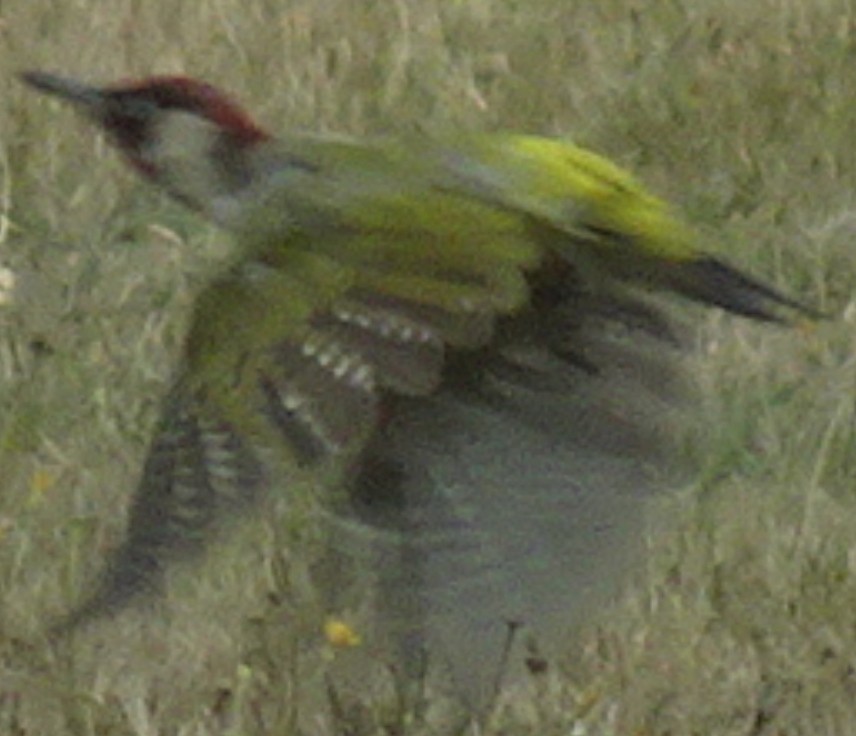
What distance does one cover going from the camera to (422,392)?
12.0 feet

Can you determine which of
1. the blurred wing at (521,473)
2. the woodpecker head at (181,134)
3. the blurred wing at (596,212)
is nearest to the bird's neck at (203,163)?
the woodpecker head at (181,134)

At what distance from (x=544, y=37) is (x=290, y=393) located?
272 centimetres

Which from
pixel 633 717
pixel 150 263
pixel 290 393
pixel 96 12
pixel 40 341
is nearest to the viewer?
pixel 290 393

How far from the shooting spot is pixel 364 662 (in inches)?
172

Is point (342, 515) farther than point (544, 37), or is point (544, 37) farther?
point (544, 37)

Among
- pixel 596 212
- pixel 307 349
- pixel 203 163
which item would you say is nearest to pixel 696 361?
pixel 596 212

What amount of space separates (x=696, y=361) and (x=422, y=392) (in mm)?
1064

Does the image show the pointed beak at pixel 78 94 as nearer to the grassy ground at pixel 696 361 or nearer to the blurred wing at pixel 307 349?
the blurred wing at pixel 307 349

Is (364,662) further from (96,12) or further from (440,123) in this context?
(96,12)

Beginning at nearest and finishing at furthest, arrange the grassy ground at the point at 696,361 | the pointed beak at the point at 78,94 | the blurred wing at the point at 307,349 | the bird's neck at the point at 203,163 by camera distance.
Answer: the blurred wing at the point at 307,349
the bird's neck at the point at 203,163
the pointed beak at the point at 78,94
the grassy ground at the point at 696,361

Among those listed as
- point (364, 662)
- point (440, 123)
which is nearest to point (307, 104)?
point (440, 123)

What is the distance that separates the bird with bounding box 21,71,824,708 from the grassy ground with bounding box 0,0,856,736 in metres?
0.57

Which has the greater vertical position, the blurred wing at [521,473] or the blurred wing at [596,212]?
the blurred wing at [596,212]

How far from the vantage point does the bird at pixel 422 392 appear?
3621 millimetres
